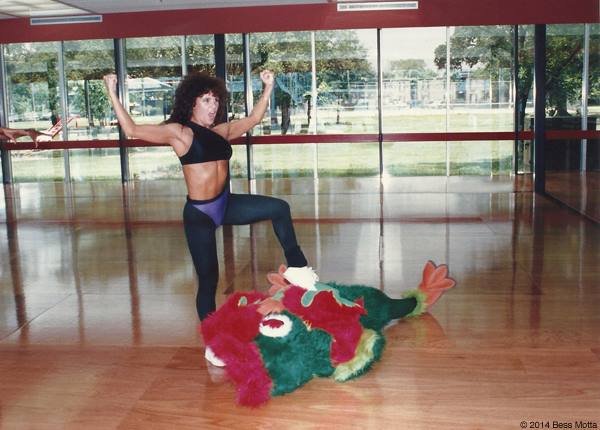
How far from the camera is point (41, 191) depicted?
12320mm

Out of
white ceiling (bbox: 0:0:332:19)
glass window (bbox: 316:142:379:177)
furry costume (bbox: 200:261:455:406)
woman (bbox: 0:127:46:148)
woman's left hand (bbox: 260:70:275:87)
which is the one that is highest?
white ceiling (bbox: 0:0:332:19)

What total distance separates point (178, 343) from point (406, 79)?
10721mm

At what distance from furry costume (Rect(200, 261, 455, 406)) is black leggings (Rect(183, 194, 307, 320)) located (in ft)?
0.88

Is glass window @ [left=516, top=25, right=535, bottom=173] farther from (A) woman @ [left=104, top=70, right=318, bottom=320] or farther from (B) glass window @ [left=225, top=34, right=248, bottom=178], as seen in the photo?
(A) woman @ [left=104, top=70, right=318, bottom=320]

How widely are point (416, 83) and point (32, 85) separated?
305 inches

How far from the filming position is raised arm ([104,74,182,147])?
12.0 feet

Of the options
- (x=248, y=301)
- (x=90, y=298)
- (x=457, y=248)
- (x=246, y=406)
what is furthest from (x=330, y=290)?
(x=457, y=248)

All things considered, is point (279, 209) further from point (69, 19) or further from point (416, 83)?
point (416, 83)

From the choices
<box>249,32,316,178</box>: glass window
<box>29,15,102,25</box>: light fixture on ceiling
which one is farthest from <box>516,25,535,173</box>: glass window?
<box>29,15,102,25</box>: light fixture on ceiling

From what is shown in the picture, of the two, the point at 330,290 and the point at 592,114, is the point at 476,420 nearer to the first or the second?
the point at 330,290

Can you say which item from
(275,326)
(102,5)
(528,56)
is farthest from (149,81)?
(275,326)

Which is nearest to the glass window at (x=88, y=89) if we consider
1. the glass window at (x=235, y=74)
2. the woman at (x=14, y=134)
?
the glass window at (x=235, y=74)

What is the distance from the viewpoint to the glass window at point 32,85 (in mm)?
14062

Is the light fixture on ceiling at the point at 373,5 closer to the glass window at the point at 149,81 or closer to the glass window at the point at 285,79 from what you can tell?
the glass window at the point at 285,79
